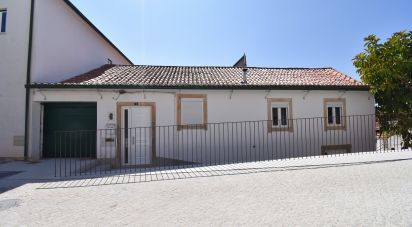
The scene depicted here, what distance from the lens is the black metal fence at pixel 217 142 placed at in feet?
32.2

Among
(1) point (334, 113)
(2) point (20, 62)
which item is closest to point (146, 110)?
(2) point (20, 62)

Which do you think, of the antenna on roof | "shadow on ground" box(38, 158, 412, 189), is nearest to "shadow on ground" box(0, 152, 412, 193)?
"shadow on ground" box(38, 158, 412, 189)

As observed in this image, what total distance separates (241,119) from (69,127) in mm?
7053

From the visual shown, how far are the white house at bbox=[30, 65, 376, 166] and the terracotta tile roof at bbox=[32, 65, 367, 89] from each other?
1.9 inches

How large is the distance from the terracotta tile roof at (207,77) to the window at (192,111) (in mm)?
542

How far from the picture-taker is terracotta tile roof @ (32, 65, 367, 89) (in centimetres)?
1024

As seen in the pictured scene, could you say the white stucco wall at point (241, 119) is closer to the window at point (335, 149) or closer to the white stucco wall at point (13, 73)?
the window at point (335, 149)

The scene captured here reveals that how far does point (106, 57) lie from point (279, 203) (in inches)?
589

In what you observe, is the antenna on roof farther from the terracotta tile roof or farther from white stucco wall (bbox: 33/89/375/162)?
white stucco wall (bbox: 33/89/375/162)

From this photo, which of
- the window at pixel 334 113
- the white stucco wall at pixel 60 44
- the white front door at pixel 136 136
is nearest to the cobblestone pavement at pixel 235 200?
the white front door at pixel 136 136

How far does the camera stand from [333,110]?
38.0 ft

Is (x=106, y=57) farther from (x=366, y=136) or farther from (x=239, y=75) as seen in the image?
(x=366, y=136)

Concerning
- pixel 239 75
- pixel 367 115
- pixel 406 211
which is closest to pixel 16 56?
pixel 239 75

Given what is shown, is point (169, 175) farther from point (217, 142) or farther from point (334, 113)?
point (334, 113)
